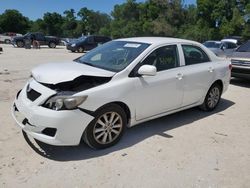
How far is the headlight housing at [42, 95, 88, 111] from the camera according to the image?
3.71 meters

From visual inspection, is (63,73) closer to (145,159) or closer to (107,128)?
(107,128)

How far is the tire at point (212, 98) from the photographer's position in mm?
6102

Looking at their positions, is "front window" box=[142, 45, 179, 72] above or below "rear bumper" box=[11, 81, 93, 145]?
above

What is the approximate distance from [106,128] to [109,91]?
0.55 meters

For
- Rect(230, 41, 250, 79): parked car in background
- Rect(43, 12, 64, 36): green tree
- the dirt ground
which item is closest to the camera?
the dirt ground

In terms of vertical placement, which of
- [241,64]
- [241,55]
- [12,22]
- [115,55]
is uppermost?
[12,22]

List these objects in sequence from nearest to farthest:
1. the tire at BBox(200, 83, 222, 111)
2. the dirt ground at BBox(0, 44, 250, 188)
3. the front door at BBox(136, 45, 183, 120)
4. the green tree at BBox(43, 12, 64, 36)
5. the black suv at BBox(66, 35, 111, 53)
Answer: the dirt ground at BBox(0, 44, 250, 188) < the front door at BBox(136, 45, 183, 120) < the tire at BBox(200, 83, 222, 111) < the black suv at BBox(66, 35, 111, 53) < the green tree at BBox(43, 12, 64, 36)

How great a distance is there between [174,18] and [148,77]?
56.3 m

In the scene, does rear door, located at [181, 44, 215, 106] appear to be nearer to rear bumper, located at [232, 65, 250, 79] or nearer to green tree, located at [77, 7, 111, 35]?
rear bumper, located at [232, 65, 250, 79]

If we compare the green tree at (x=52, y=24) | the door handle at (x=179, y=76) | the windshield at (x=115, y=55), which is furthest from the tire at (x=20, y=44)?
the green tree at (x=52, y=24)

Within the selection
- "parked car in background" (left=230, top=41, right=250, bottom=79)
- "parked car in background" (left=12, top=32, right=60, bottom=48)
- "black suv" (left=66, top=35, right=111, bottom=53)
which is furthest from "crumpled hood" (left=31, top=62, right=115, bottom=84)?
"parked car in background" (left=12, top=32, right=60, bottom=48)

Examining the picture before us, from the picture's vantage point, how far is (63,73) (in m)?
4.07

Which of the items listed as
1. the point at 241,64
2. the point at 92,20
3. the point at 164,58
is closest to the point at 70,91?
the point at 164,58

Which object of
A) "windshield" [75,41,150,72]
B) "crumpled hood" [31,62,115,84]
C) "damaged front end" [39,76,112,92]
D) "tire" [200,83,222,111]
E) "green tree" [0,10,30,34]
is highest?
"green tree" [0,10,30,34]
